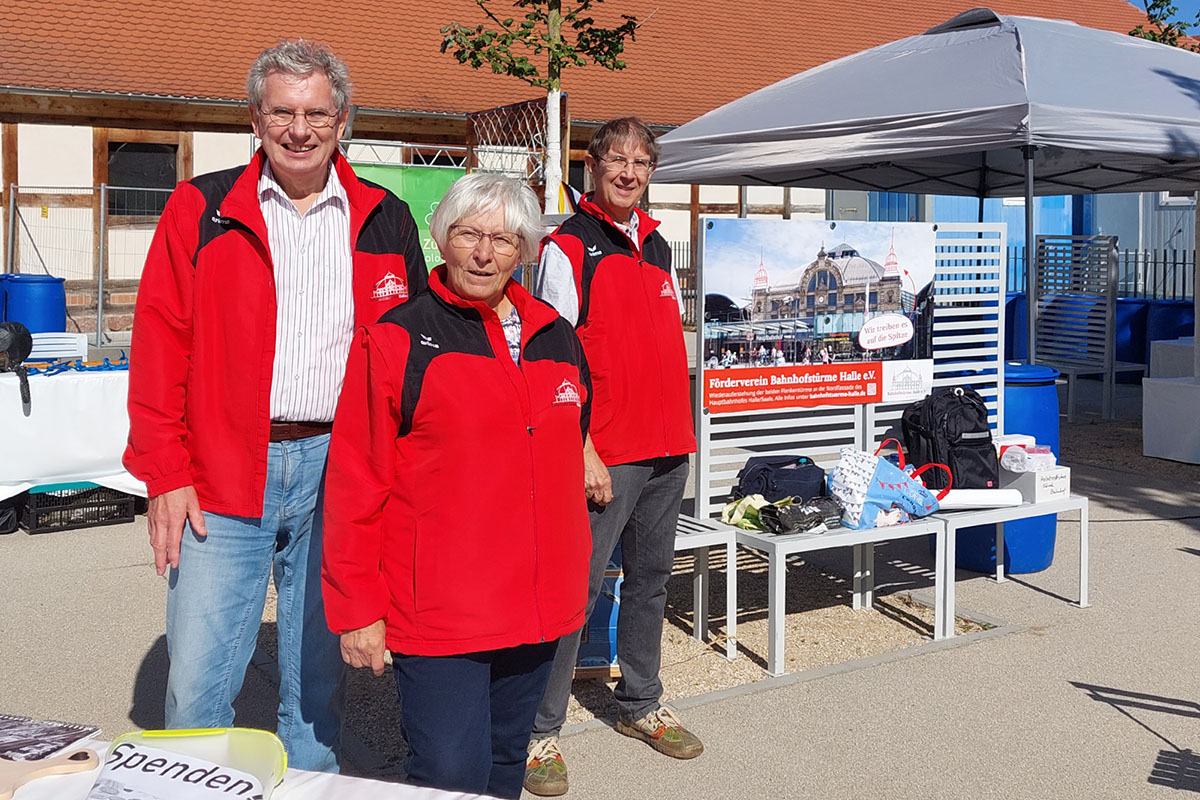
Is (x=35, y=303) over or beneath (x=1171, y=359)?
over

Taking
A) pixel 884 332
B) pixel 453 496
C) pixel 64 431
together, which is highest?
pixel 884 332

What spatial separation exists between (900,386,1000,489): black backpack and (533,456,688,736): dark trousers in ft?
6.34

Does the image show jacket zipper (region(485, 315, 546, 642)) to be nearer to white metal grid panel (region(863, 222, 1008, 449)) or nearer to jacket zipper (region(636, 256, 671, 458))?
jacket zipper (region(636, 256, 671, 458))

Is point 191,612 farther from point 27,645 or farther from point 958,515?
point 958,515

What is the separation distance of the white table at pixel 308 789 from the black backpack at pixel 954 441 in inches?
150

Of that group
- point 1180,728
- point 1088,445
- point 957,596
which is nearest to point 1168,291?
point 1088,445

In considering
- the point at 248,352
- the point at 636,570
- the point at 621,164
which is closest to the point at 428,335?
the point at 248,352

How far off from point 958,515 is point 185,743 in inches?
150

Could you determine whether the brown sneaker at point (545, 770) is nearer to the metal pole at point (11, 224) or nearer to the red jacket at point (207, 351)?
the red jacket at point (207, 351)

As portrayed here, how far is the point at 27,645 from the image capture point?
4879 mm

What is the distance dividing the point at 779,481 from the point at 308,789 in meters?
3.28

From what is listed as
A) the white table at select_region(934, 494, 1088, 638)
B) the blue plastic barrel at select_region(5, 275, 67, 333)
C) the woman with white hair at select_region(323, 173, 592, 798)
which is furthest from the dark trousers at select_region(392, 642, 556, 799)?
the blue plastic barrel at select_region(5, 275, 67, 333)

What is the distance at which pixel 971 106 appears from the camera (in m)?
7.14

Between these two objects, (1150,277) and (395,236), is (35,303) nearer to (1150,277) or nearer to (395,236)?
(395,236)
